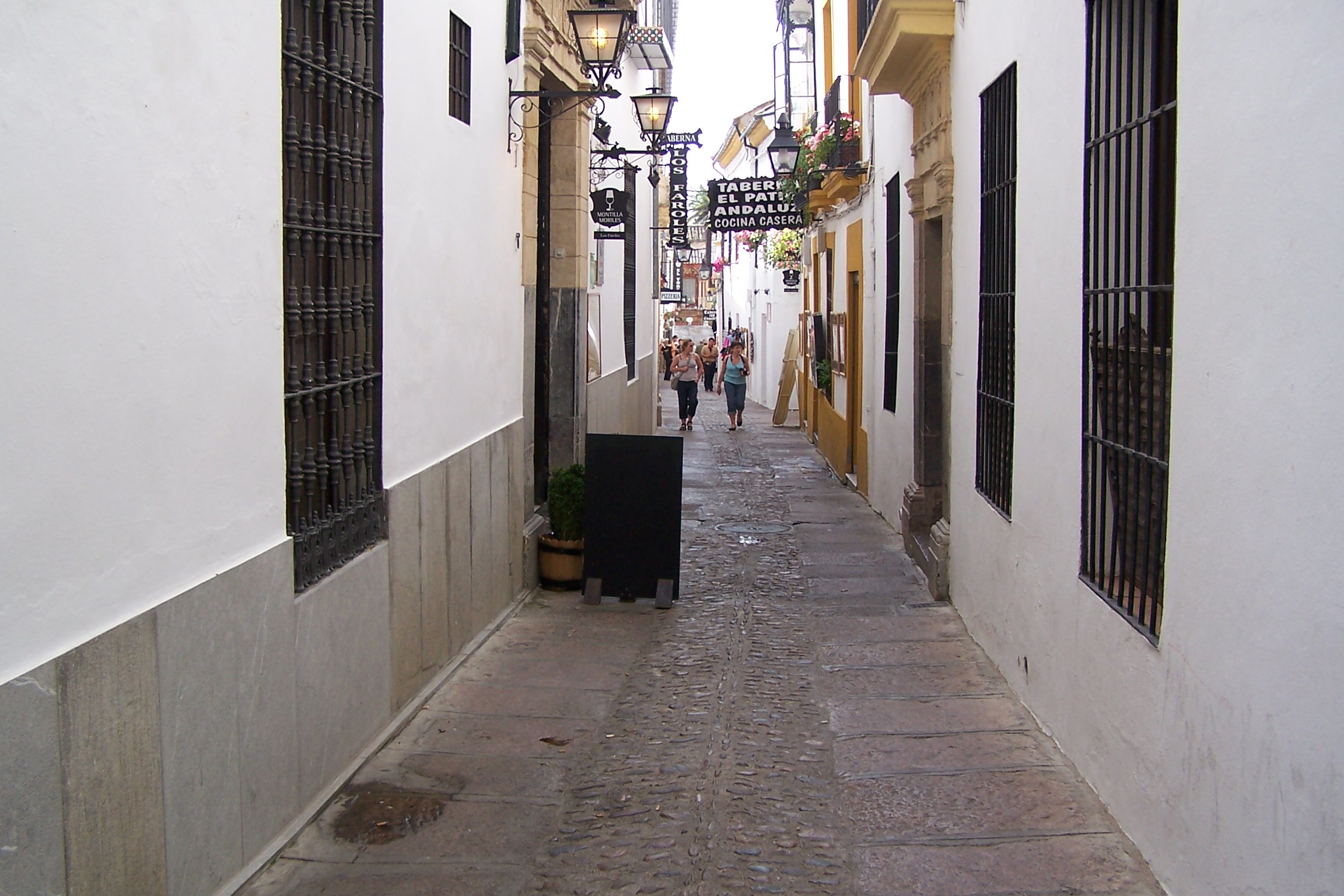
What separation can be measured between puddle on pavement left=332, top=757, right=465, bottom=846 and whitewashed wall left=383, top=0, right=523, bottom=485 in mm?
1412

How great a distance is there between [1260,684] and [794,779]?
2396mm

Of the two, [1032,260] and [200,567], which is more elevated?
[1032,260]

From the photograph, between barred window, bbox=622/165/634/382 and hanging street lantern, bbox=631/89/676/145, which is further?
barred window, bbox=622/165/634/382

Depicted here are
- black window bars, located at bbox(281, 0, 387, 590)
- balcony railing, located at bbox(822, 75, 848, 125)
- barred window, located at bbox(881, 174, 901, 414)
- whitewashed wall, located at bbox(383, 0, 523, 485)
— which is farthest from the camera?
balcony railing, located at bbox(822, 75, 848, 125)

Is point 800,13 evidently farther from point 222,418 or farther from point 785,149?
point 222,418

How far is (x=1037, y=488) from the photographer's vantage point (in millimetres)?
6410

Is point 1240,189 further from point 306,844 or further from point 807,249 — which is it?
point 807,249

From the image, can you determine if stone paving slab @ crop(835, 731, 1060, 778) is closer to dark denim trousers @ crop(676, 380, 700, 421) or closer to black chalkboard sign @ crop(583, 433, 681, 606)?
black chalkboard sign @ crop(583, 433, 681, 606)

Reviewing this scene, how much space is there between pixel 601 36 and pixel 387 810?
19.0 ft

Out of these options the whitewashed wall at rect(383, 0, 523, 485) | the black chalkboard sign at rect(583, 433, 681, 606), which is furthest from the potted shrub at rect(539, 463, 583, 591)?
the whitewashed wall at rect(383, 0, 523, 485)

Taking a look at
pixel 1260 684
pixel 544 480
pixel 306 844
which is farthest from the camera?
pixel 544 480

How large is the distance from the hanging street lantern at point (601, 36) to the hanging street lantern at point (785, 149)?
7.76 m

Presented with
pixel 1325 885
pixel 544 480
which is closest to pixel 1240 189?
pixel 1325 885

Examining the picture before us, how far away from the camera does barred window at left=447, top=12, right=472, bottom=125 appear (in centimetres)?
746
